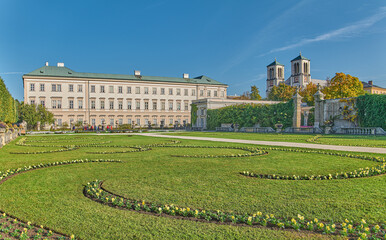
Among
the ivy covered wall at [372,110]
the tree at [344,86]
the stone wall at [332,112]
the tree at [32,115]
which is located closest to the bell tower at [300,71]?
the tree at [344,86]

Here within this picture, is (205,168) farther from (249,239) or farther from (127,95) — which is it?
(127,95)

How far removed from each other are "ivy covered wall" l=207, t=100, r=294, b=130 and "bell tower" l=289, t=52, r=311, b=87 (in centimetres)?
6242

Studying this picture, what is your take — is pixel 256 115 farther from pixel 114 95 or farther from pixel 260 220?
pixel 114 95

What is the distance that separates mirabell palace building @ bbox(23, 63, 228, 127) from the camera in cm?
5544

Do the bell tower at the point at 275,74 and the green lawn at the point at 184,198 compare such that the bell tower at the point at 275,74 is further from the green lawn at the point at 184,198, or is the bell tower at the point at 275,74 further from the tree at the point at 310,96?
the green lawn at the point at 184,198

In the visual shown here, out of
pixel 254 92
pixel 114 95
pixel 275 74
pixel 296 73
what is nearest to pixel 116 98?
pixel 114 95

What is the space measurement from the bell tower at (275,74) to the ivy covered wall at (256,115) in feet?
216

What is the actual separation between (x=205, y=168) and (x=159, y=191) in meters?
2.55

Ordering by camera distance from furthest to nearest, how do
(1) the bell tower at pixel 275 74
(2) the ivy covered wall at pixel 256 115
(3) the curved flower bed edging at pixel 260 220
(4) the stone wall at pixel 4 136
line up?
(1) the bell tower at pixel 275 74 → (2) the ivy covered wall at pixel 256 115 → (4) the stone wall at pixel 4 136 → (3) the curved flower bed edging at pixel 260 220

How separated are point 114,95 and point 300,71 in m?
65.4

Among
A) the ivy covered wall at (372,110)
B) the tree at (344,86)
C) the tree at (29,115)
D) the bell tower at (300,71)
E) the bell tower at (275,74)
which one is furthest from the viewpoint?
the bell tower at (275,74)

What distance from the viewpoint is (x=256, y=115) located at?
34.1 meters

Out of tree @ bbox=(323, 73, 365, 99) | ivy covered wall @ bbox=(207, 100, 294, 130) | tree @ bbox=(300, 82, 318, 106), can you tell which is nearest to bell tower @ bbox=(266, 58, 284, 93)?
tree @ bbox=(300, 82, 318, 106)

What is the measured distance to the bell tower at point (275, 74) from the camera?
103m
